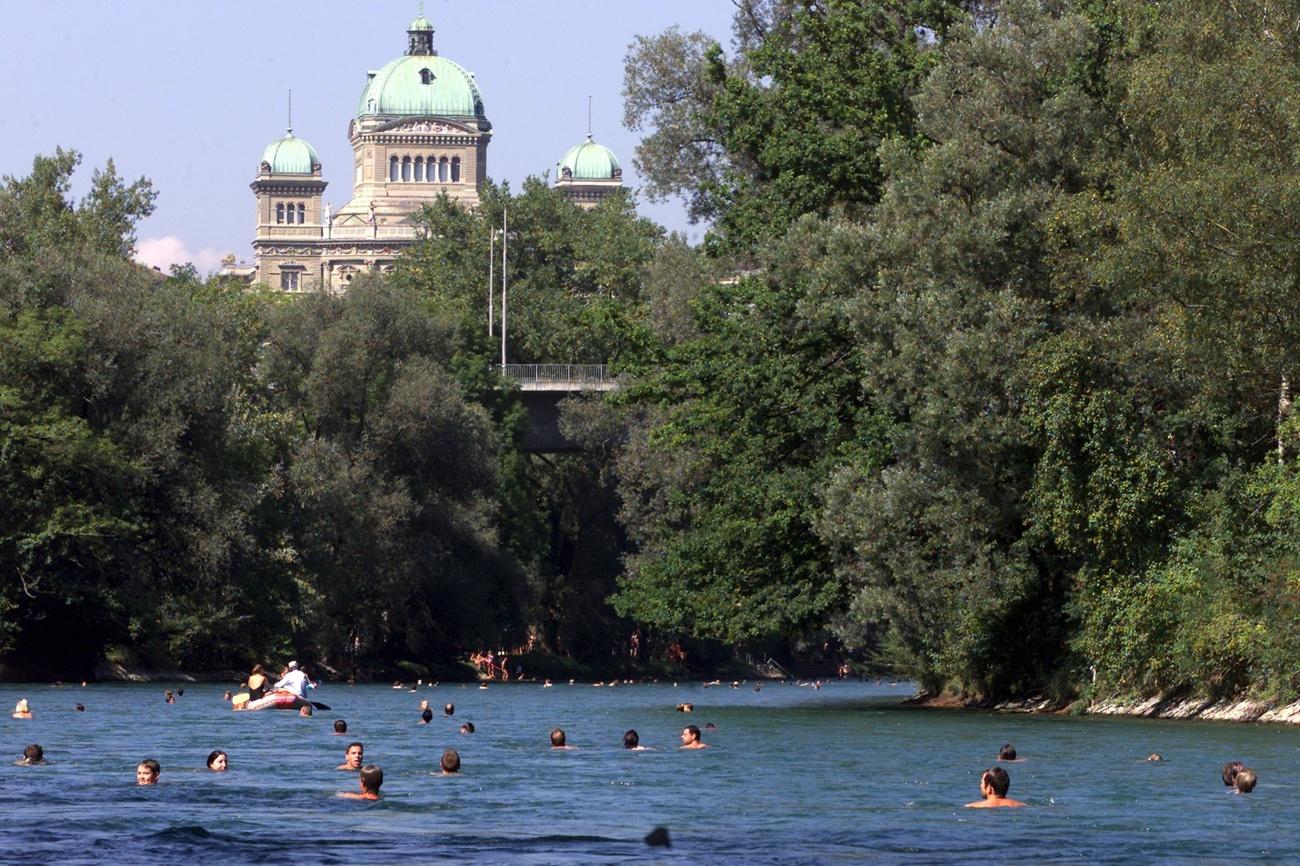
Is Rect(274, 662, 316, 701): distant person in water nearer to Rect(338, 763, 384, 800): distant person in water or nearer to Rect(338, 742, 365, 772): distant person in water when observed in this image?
Rect(338, 742, 365, 772): distant person in water

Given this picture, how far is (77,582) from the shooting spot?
72.9 meters

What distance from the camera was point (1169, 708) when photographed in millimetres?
50000

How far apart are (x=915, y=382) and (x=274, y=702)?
61.6 ft

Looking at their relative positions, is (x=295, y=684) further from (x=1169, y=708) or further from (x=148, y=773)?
(x=148, y=773)

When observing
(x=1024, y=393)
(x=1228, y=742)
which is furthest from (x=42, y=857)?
(x=1024, y=393)

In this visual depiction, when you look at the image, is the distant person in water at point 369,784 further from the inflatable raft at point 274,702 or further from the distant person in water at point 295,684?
the distant person in water at point 295,684

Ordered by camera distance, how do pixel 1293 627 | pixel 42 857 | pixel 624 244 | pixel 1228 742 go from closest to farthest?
pixel 42 857
pixel 1228 742
pixel 1293 627
pixel 624 244

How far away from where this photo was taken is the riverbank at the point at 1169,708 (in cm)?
4675

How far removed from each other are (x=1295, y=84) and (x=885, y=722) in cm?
1793

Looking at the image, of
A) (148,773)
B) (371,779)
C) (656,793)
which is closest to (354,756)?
(148,773)

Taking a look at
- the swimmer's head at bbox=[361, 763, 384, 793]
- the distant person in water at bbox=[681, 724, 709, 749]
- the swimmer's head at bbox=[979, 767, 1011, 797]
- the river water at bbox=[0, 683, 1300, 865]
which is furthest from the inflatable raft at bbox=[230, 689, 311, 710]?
the swimmer's head at bbox=[979, 767, 1011, 797]

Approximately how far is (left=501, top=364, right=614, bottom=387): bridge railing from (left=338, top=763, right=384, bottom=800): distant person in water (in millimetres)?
67014

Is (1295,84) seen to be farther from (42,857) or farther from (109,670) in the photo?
(109,670)

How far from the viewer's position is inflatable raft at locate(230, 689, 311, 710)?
56938 mm
